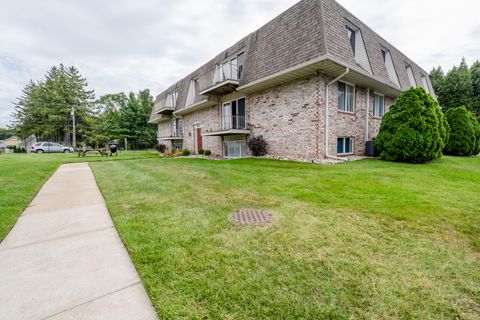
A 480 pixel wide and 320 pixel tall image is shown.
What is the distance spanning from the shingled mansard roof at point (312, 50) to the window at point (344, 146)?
3.10 meters

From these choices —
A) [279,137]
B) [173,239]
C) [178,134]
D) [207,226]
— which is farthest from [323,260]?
[178,134]

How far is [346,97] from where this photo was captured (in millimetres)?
10664

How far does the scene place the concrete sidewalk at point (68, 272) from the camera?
1.50m

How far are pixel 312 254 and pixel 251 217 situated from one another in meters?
1.23

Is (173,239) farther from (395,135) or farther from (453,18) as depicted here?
(453,18)

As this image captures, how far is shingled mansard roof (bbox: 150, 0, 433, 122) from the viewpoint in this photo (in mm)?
8594

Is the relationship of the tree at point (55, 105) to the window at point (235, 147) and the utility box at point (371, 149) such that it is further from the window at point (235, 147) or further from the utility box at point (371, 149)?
the utility box at point (371, 149)

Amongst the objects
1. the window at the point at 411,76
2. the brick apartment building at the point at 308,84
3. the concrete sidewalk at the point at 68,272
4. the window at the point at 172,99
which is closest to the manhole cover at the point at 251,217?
the concrete sidewalk at the point at 68,272

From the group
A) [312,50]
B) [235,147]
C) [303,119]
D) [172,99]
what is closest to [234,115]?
[235,147]

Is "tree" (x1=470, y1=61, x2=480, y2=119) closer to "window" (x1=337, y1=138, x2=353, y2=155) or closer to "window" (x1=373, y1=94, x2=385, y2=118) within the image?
"window" (x1=373, y1=94, x2=385, y2=118)

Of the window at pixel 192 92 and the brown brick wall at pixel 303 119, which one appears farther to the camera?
the window at pixel 192 92

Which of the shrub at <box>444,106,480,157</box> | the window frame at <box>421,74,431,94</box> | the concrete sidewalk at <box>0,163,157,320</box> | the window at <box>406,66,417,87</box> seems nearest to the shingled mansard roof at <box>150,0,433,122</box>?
the window at <box>406,66,417,87</box>

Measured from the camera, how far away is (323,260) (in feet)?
6.71

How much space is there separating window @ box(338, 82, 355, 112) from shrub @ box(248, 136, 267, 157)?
14.3 feet
